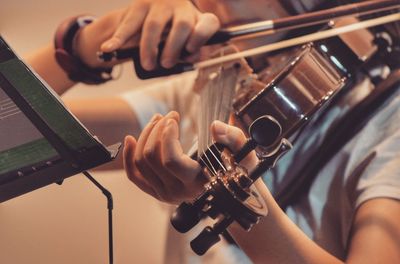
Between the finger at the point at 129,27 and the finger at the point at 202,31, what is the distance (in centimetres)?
9

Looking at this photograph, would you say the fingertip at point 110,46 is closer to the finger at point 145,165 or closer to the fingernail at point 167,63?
→ the fingernail at point 167,63

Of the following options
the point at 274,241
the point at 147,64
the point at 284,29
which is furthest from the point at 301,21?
the point at 274,241

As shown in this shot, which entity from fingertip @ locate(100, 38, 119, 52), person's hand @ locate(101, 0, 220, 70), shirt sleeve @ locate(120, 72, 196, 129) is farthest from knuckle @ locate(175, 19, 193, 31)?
shirt sleeve @ locate(120, 72, 196, 129)

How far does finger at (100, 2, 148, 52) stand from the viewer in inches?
31.6

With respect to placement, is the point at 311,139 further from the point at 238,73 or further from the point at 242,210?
the point at 242,210

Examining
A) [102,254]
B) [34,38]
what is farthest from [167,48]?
[34,38]

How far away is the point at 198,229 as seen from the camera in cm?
79

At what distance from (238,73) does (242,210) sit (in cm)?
49

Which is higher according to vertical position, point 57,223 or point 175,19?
point 175,19

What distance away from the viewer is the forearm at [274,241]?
58cm

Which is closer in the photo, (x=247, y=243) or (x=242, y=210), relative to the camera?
(x=242, y=210)

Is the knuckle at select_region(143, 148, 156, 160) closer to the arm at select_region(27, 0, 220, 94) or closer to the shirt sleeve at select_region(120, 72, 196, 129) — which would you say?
the arm at select_region(27, 0, 220, 94)

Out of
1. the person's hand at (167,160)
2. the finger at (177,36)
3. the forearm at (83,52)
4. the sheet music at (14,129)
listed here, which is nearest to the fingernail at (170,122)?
the person's hand at (167,160)

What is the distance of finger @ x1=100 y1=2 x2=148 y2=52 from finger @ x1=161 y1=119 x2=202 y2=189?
35 centimetres
